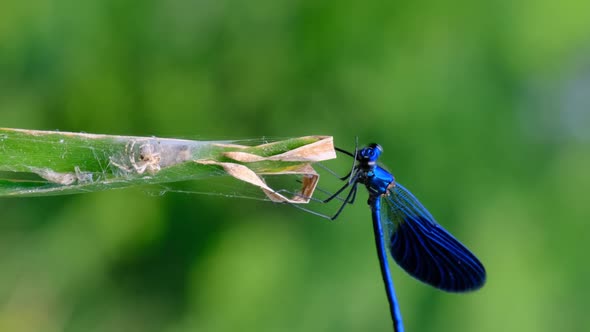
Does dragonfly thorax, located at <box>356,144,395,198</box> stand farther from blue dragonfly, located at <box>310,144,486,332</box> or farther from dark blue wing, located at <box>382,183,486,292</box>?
dark blue wing, located at <box>382,183,486,292</box>

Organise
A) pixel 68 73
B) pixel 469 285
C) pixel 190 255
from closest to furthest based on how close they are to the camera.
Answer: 1. pixel 469 285
2. pixel 68 73
3. pixel 190 255

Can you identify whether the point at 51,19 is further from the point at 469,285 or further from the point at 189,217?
the point at 469,285

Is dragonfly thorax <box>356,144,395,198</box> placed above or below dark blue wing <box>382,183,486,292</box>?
above

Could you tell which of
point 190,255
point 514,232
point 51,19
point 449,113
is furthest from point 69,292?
point 514,232

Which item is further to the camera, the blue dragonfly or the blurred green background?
the blurred green background

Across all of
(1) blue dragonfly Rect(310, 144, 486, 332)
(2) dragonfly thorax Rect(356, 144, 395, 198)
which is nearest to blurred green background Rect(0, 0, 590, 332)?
(1) blue dragonfly Rect(310, 144, 486, 332)

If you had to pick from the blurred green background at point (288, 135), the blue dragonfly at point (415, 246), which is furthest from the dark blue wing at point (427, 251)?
the blurred green background at point (288, 135)

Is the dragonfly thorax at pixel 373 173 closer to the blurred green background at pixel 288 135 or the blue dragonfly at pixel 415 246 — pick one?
the blue dragonfly at pixel 415 246

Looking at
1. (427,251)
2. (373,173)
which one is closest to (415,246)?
(427,251)
